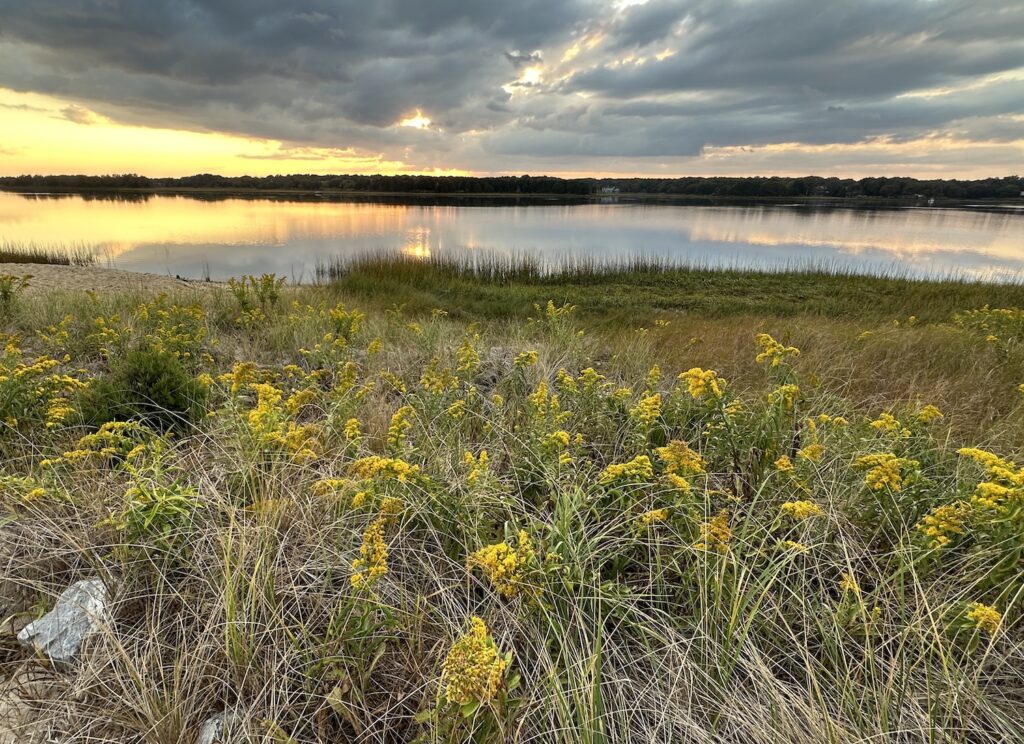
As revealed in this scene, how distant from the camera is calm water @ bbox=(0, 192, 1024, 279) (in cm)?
2058

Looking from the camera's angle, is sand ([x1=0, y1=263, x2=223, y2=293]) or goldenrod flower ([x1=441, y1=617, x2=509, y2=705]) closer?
goldenrod flower ([x1=441, y1=617, x2=509, y2=705])

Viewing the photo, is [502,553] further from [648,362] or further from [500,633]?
[648,362]

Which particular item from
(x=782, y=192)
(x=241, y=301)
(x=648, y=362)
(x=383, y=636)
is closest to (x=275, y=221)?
(x=241, y=301)

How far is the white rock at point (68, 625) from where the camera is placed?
1741 mm

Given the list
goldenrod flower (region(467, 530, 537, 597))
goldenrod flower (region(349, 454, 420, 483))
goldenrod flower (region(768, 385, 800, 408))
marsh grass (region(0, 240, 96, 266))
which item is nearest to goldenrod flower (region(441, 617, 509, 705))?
goldenrod flower (region(467, 530, 537, 597))

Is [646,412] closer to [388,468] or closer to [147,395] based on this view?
[388,468]

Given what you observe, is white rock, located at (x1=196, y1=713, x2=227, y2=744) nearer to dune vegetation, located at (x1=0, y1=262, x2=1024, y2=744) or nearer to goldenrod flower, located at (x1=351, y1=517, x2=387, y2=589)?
dune vegetation, located at (x1=0, y1=262, x2=1024, y2=744)

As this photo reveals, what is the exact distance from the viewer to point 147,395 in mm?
3406

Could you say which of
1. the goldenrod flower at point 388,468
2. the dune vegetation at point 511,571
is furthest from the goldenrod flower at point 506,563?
the goldenrod flower at point 388,468

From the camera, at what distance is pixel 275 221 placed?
37.6 metres

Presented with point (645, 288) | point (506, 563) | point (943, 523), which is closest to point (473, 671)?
point (506, 563)

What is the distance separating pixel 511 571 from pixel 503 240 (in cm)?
2942

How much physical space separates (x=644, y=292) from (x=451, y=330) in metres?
8.66

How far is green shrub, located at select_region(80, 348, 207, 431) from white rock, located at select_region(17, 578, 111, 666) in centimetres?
152
